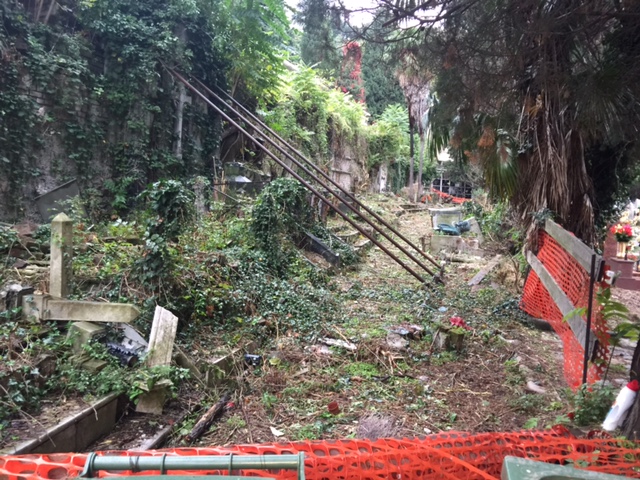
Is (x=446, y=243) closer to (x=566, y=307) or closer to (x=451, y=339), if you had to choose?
(x=451, y=339)

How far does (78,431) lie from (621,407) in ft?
11.2

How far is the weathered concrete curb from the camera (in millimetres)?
2544

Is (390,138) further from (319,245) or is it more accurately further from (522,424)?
(522,424)

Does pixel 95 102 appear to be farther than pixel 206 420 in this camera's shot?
Yes

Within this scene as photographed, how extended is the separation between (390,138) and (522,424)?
747 inches

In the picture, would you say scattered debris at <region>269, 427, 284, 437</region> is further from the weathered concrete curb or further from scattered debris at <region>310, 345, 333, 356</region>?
scattered debris at <region>310, 345, 333, 356</region>

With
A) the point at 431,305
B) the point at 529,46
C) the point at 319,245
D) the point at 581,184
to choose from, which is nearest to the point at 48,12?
the point at 319,245

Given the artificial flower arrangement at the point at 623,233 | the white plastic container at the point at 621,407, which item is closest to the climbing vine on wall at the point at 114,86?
the white plastic container at the point at 621,407

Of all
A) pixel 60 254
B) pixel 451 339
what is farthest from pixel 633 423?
pixel 60 254

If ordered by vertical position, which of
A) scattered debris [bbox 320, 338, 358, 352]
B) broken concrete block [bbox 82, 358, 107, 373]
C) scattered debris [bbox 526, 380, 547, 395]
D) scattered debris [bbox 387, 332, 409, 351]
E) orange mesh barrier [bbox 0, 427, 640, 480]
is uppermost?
orange mesh barrier [bbox 0, 427, 640, 480]

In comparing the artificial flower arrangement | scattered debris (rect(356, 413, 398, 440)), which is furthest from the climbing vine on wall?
the artificial flower arrangement

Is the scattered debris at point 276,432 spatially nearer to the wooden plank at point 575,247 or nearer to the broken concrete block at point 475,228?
the wooden plank at point 575,247

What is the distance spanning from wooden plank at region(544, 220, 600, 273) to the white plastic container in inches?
35.1

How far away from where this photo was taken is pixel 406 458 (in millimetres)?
1556
